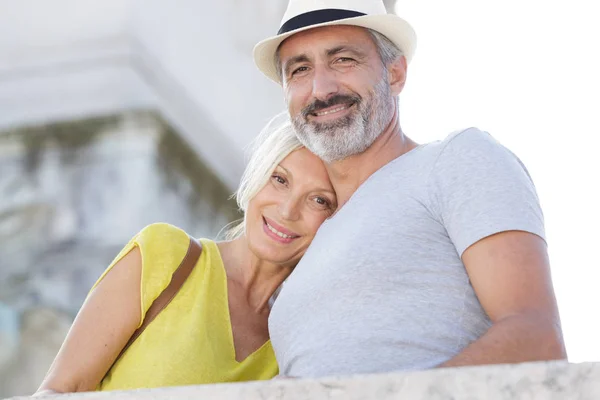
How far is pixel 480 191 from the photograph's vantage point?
8.20 feet

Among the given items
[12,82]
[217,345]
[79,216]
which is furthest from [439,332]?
[12,82]

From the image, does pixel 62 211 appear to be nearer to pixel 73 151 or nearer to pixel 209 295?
pixel 73 151

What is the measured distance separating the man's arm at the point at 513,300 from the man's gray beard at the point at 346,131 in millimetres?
652

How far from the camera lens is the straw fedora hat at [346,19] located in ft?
10.3

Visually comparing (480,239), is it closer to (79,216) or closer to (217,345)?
(217,345)

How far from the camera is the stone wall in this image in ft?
21.5

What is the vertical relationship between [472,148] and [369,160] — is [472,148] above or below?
above

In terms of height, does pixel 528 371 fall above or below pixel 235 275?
above

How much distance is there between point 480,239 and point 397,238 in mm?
234

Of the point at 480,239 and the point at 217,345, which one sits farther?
the point at 217,345

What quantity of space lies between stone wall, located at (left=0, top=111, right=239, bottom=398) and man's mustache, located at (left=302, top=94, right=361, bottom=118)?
144 inches

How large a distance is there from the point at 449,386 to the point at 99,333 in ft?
4.45

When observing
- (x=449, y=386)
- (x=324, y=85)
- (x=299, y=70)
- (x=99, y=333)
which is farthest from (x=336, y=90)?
(x=449, y=386)

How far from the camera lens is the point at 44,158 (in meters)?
6.90
